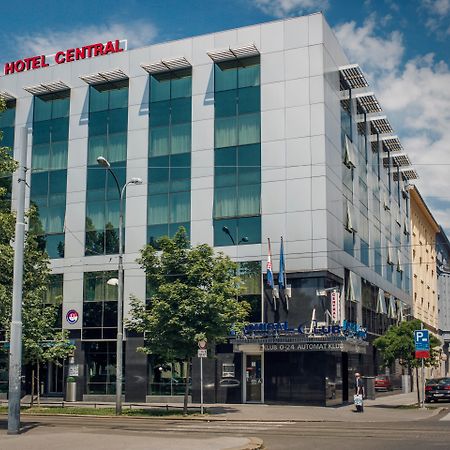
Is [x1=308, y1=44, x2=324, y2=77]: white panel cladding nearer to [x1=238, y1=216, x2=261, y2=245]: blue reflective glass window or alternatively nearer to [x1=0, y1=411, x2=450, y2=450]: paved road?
[x1=238, y1=216, x2=261, y2=245]: blue reflective glass window

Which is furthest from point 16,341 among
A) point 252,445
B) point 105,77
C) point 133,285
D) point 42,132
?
point 42,132

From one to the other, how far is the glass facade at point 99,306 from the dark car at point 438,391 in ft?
62.6

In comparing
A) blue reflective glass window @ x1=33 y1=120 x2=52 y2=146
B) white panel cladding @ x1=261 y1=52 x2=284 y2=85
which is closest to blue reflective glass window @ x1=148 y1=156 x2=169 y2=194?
white panel cladding @ x1=261 y1=52 x2=284 y2=85

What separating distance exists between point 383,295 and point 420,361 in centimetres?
1626

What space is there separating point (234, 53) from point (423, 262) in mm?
48207

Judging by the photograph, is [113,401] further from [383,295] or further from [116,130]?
[383,295]

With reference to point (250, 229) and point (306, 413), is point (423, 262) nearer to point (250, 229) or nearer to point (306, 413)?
point (250, 229)

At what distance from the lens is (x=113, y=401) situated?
42.1 metres

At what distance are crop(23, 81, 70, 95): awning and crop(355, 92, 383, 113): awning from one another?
63.0ft

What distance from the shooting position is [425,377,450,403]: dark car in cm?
4306

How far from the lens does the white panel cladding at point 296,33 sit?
135 ft

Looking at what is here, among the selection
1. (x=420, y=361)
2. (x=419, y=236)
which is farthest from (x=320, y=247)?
(x=419, y=236)

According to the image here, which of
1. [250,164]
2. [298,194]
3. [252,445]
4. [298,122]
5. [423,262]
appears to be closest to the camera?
[252,445]

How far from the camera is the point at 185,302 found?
1264 inches
